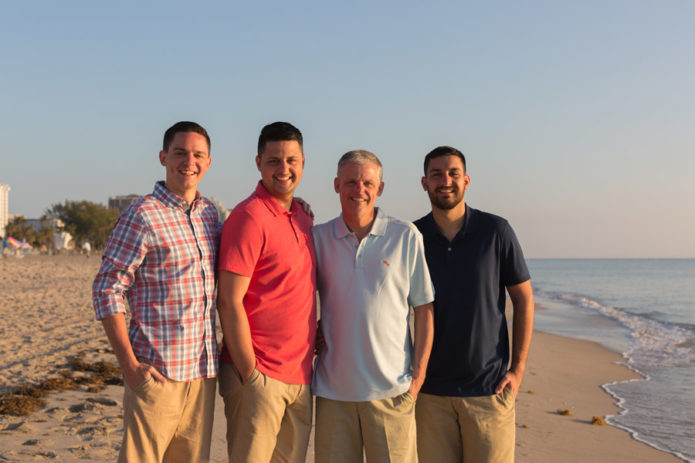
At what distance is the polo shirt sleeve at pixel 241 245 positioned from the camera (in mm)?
2945

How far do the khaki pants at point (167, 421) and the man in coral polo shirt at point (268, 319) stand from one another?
150 millimetres

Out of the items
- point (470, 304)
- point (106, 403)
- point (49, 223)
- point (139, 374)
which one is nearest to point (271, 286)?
point (139, 374)

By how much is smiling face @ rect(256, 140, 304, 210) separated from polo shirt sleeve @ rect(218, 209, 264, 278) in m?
0.25

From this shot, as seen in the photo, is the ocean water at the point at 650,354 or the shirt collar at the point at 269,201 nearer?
the shirt collar at the point at 269,201

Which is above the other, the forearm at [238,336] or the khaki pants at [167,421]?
the forearm at [238,336]

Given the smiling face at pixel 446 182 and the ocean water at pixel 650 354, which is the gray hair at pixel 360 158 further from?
the ocean water at pixel 650 354

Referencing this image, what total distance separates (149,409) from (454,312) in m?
1.77

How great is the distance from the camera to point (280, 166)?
317cm

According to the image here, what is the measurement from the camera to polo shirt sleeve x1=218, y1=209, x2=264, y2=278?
9.66 ft

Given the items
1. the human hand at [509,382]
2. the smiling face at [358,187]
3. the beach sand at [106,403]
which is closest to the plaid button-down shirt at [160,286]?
the smiling face at [358,187]

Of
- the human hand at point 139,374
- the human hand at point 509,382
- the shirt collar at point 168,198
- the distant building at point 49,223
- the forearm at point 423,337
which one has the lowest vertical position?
the human hand at point 509,382

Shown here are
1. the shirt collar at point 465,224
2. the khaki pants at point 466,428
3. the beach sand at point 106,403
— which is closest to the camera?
the khaki pants at point 466,428

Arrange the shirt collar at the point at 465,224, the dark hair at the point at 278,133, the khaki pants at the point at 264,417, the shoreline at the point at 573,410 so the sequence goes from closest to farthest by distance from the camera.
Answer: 1. the khaki pants at the point at 264,417
2. the dark hair at the point at 278,133
3. the shirt collar at the point at 465,224
4. the shoreline at the point at 573,410

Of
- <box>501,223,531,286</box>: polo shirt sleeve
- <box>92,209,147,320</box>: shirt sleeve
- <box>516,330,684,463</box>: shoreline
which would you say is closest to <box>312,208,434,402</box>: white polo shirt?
<box>501,223,531,286</box>: polo shirt sleeve
